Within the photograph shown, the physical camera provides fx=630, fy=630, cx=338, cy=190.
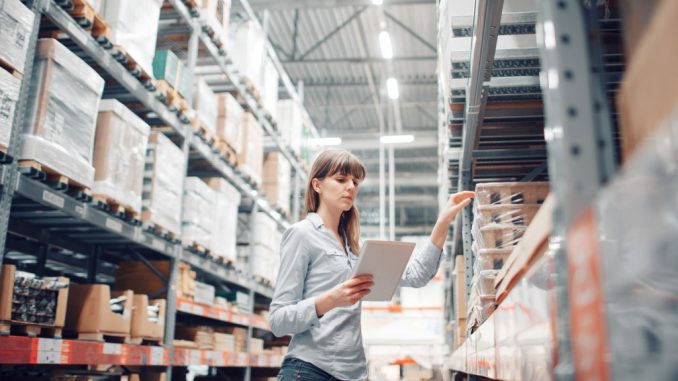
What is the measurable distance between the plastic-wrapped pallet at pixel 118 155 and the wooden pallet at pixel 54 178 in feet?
0.59

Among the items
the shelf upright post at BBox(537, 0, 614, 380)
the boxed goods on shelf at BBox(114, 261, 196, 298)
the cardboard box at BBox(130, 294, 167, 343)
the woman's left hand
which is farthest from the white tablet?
the boxed goods on shelf at BBox(114, 261, 196, 298)

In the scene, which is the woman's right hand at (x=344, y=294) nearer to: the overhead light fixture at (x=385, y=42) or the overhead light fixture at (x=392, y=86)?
the overhead light fixture at (x=385, y=42)

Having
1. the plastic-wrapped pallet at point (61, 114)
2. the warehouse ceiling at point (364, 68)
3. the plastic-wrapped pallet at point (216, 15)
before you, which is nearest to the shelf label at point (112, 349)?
the plastic-wrapped pallet at point (61, 114)

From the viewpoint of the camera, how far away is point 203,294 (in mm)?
6328

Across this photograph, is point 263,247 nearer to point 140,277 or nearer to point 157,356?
point 140,277

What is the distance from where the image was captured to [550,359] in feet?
3.57

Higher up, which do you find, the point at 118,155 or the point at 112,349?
the point at 118,155

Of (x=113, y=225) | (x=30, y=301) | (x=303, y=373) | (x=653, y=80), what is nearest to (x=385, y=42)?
(x=113, y=225)

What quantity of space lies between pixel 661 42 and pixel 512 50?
235 centimetres

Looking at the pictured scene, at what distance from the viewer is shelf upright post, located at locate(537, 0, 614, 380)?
0.94m

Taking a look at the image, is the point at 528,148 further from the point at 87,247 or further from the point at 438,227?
the point at 87,247

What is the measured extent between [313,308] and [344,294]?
14 cm

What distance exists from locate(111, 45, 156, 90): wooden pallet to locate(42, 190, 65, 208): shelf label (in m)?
1.25

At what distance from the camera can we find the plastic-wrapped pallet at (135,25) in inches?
177
